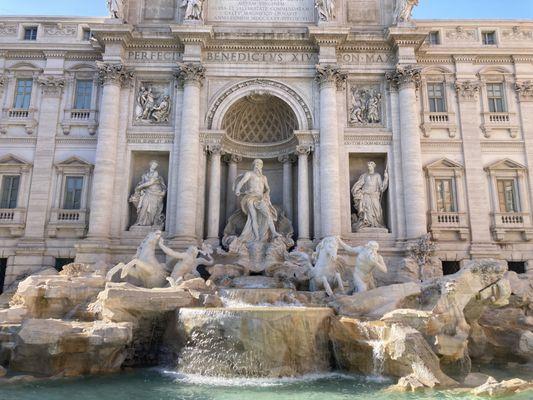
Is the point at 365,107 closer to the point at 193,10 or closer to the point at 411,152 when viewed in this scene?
the point at 411,152

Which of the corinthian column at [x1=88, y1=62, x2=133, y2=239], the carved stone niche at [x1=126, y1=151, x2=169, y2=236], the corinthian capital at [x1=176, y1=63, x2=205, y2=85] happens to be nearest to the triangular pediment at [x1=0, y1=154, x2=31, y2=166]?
the corinthian column at [x1=88, y1=62, x2=133, y2=239]

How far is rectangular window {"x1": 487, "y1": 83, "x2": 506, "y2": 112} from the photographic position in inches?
856

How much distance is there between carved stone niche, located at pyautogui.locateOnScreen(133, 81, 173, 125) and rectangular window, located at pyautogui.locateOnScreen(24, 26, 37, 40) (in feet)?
21.0

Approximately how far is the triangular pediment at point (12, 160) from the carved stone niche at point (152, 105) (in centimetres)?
551

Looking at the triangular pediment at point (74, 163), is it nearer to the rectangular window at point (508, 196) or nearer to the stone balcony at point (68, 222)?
the stone balcony at point (68, 222)

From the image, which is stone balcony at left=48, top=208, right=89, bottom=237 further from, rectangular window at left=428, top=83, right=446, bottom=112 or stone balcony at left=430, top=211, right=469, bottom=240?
rectangular window at left=428, top=83, right=446, bottom=112

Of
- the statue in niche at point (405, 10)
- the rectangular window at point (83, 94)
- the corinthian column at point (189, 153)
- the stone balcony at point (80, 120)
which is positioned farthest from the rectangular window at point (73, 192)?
the statue in niche at point (405, 10)

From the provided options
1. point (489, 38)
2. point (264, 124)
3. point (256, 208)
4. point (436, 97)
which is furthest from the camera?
point (264, 124)

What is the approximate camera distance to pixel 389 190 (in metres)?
20.1

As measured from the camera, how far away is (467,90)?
21.6 metres

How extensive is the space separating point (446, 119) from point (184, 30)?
1293cm

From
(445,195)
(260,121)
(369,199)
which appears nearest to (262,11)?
(260,121)

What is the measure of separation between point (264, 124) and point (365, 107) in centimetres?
504

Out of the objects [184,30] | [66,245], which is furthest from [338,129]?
[66,245]
